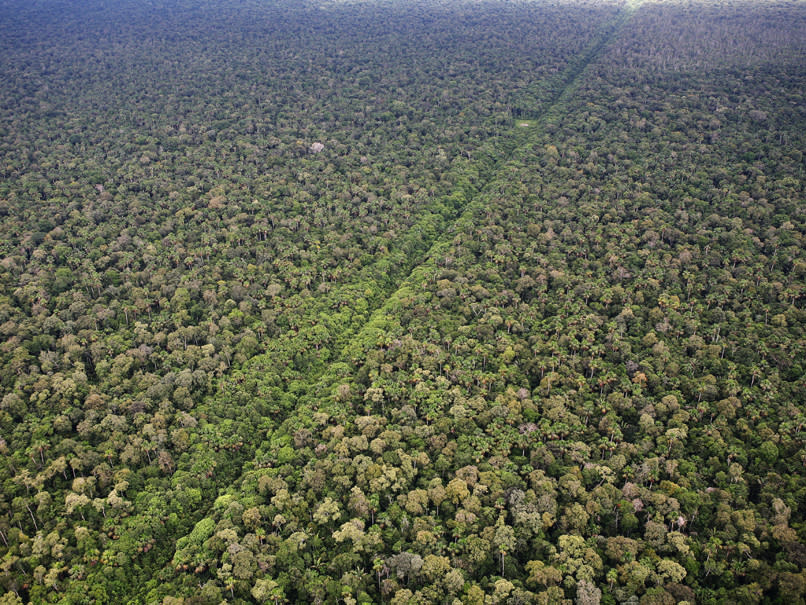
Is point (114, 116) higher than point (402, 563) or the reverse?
higher

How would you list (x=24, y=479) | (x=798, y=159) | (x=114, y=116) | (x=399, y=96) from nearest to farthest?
1. (x=24, y=479)
2. (x=798, y=159)
3. (x=114, y=116)
4. (x=399, y=96)

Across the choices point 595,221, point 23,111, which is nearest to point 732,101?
point 595,221

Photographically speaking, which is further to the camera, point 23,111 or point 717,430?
point 23,111

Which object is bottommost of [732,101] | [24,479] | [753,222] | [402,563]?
[402,563]

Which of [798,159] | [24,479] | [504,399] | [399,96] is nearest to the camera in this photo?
[24,479]

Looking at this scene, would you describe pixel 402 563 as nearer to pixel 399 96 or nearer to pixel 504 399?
pixel 504 399

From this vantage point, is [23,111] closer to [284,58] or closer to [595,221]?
[284,58]

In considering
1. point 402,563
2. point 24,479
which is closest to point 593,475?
point 402,563
